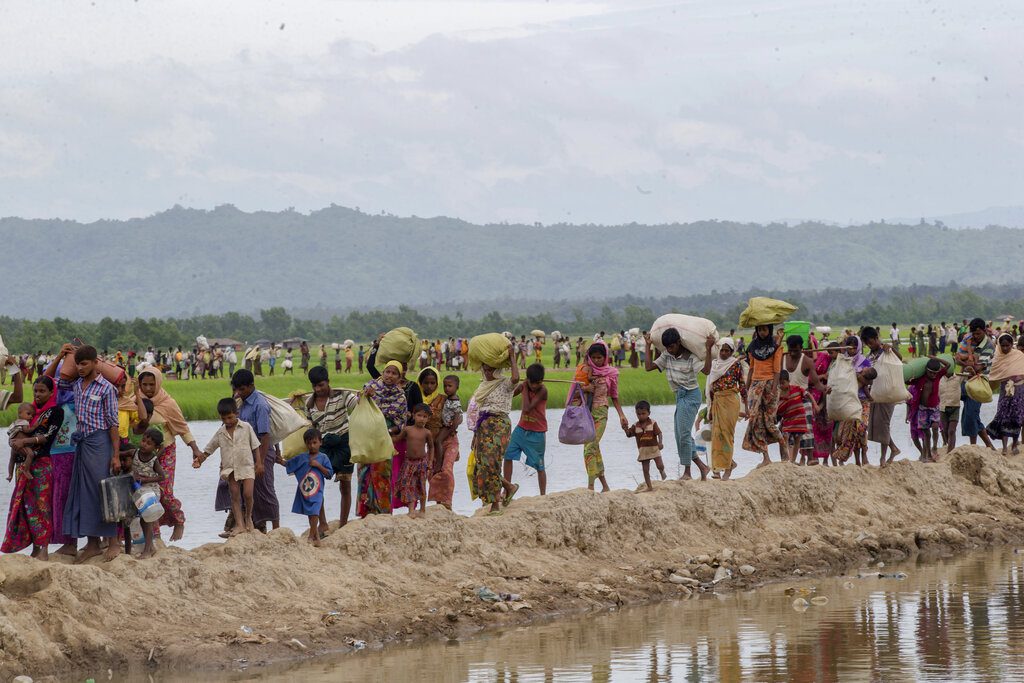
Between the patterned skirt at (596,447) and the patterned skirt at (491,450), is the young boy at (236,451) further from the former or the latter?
the patterned skirt at (596,447)

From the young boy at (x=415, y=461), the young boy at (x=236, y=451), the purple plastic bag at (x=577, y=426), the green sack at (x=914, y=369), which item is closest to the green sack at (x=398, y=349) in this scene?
the young boy at (x=415, y=461)

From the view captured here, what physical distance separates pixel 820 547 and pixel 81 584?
6407 millimetres

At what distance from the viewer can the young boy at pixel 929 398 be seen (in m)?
16.0

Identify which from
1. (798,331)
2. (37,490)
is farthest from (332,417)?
(798,331)

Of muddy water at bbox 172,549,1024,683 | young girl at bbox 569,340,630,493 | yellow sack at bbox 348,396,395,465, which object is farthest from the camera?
young girl at bbox 569,340,630,493

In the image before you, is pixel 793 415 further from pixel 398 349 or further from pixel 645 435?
pixel 398 349

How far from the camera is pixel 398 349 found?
11.8 m

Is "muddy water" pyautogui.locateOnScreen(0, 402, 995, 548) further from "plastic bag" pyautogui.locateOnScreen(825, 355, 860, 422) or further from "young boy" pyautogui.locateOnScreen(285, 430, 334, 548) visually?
"young boy" pyautogui.locateOnScreen(285, 430, 334, 548)

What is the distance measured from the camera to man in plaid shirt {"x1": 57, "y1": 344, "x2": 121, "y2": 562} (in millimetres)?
9891

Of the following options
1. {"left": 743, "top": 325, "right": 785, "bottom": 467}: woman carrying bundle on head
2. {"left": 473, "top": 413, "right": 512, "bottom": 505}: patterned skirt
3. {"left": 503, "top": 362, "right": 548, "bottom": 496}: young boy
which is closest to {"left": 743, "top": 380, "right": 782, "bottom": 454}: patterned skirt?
{"left": 743, "top": 325, "right": 785, "bottom": 467}: woman carrying bundle on head

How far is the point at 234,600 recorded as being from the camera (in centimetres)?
989

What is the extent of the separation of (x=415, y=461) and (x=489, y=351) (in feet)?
3.49

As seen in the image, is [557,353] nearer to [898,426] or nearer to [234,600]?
[898,426]

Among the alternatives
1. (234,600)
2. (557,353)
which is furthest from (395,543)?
(557,353)
